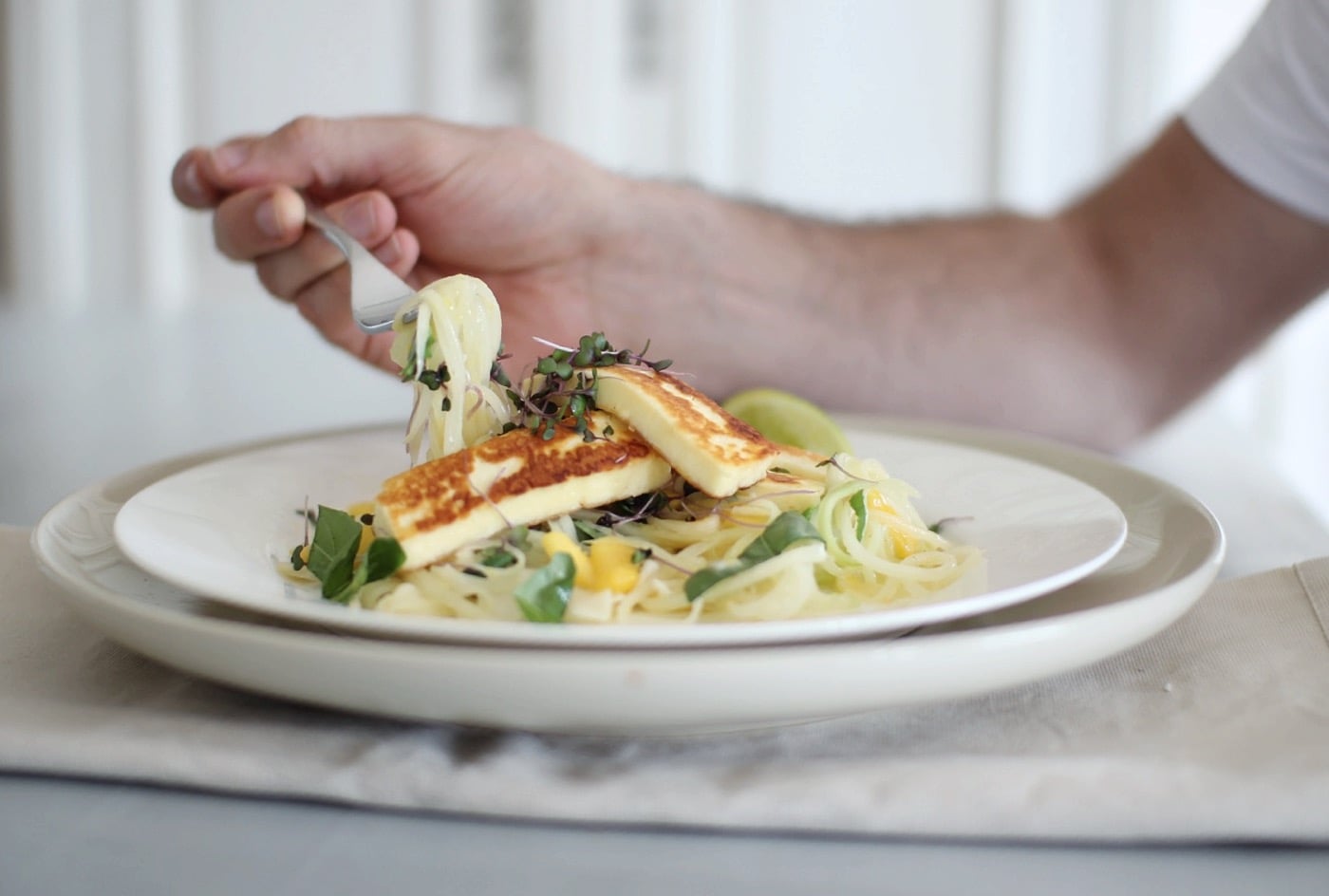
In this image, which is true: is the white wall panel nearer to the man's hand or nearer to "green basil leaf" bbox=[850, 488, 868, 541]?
the man's hand

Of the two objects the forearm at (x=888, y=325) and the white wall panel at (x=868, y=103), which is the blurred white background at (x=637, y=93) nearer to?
the white wall panel at (x=868, y=103)

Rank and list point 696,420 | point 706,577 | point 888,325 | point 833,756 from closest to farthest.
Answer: point 833,756 < point 706,577 < point 696,420 < point 888,325

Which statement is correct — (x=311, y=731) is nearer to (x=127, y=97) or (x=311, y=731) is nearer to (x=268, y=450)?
(x=268, y=450)

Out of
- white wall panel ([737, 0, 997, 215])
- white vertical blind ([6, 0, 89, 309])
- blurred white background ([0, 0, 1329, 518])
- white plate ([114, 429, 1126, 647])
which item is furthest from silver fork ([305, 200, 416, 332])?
white vertical blind ([6, 0, 89, 309])

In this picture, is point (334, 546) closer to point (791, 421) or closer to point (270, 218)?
point (791, 421)

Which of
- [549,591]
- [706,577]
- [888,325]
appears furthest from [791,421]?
[888,325]
